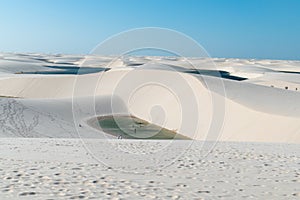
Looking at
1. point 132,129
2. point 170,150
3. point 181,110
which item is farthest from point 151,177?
point 181,110

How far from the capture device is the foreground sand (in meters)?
6.03

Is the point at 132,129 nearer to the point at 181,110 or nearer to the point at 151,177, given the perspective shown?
the point at 181,110

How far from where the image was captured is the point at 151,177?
289 inches

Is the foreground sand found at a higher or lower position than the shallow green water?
higher

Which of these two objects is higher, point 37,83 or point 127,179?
point 37,83

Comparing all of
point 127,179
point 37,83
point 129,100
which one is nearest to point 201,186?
point 127,179

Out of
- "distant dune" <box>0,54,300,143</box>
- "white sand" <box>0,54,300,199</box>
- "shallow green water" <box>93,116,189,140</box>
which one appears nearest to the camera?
"white sand" <box>0,54,300,199</box>

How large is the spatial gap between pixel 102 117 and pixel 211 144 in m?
13.9

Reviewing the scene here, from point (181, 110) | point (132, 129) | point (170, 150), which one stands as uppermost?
point (181, 110)

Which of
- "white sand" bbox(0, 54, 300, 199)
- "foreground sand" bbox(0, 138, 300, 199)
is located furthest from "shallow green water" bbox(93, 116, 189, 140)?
"foreground sand" bbox(0, 138, 300, 199)

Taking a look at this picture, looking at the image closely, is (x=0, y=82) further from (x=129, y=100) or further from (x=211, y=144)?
(x=211, y=144)

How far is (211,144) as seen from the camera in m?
12.2

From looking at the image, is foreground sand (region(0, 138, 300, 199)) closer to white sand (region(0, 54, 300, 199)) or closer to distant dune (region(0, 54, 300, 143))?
white sand (region(0, 54, 300, 199))

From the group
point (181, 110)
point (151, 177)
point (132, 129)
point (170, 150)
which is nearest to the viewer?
point (151, 177)
